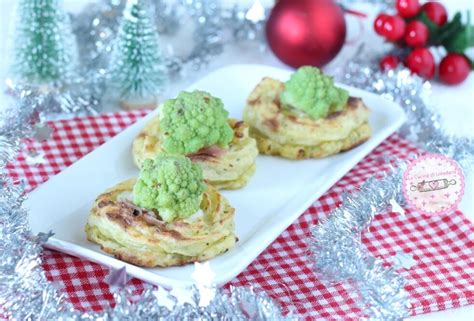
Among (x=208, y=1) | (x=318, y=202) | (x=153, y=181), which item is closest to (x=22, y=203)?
(x=153, y=181)

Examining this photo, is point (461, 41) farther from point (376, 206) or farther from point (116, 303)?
point (116, 303)

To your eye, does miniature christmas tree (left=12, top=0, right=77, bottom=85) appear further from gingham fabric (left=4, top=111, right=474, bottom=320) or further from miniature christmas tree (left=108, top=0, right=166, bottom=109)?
gingham fabric (left=4, top=111, right=474, bottom=320)

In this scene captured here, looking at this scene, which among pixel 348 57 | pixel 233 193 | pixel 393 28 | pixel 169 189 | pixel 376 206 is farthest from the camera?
pixel 348 57

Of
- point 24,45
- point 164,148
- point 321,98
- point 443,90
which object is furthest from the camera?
point 443,90

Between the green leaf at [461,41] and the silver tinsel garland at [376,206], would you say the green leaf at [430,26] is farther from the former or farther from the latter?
the silver tinsel garland at [376,206]

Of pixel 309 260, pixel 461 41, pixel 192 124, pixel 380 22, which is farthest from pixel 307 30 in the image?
pixel 309 260

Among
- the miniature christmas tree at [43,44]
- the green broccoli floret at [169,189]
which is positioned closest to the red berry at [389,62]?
the miniature christmas tree at [43,44]

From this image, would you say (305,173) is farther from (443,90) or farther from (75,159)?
(443,90)
